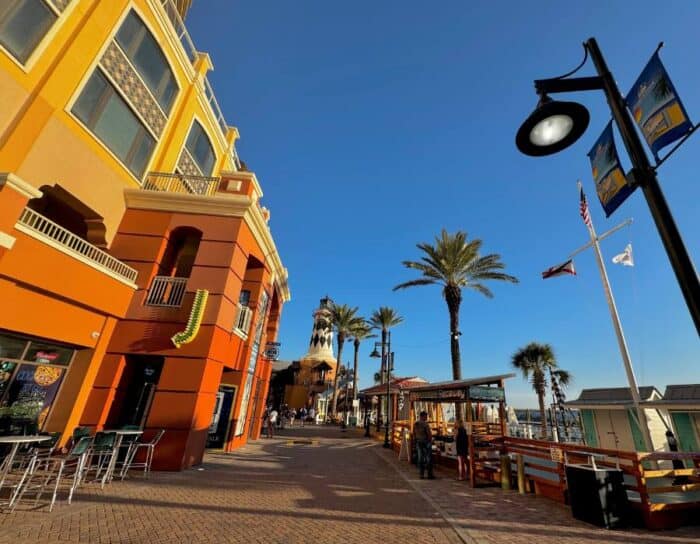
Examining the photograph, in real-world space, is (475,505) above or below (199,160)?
below

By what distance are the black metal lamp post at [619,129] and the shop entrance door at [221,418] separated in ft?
45.0

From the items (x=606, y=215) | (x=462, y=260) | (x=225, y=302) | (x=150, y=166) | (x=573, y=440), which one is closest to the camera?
(x=606, y=215)

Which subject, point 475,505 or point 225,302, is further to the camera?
point 225,302

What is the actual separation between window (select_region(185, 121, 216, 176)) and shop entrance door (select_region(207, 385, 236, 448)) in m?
10.9

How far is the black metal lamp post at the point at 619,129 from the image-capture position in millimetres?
2449

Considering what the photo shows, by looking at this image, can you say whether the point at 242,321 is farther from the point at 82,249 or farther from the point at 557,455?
the point at 557,455

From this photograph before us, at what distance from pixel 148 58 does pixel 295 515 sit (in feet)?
52.3

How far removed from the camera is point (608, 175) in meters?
3.30

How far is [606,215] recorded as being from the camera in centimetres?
333

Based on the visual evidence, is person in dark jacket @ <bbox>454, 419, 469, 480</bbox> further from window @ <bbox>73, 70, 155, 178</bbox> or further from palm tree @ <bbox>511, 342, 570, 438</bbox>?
palm tree @ <bbox>511, 342, 570, 438</bbox>

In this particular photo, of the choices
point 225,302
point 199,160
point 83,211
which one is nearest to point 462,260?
point 225,302

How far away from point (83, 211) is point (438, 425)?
1774 centimetres

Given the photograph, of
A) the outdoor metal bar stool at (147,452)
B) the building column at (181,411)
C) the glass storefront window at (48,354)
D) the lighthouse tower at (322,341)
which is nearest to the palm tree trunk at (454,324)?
the building column at (181,411)

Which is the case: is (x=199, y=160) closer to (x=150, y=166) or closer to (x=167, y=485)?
(x=150, y=166)
